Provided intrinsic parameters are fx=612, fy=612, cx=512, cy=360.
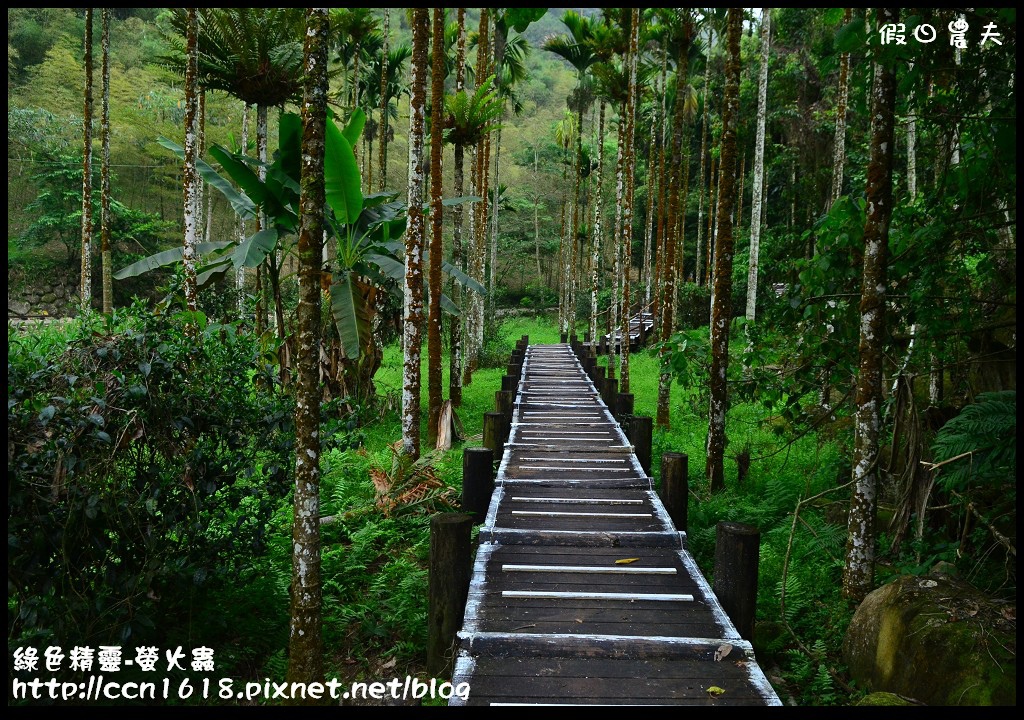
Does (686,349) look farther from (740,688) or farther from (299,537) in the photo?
(299,537)

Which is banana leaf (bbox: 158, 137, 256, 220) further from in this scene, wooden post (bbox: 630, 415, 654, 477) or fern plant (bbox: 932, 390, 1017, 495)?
fern plant (bbox: 932, 390, 1017, 495)

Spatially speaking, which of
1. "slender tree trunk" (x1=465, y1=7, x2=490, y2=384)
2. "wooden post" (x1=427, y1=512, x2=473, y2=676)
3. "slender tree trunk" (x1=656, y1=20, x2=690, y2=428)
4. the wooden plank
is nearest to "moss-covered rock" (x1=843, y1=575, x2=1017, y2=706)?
the wooden plank

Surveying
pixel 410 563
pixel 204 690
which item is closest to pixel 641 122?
pixel 410 563

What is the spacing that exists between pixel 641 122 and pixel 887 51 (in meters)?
28.1

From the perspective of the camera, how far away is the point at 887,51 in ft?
13.4

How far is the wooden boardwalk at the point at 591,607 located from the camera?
3.77 metres

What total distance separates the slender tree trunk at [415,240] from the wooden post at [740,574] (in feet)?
16.7

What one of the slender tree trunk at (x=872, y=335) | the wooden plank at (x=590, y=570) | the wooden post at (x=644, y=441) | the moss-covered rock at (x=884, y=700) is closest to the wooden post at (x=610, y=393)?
the wooden post at (x=644, y=441)

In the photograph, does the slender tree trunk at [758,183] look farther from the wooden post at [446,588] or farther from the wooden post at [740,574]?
the wooden post at [446,588]

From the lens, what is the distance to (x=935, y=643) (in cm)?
380

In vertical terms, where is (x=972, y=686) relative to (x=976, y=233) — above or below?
below

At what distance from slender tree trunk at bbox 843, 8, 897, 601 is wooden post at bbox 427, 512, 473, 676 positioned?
10.2 feet

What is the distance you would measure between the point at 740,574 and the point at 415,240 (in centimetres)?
591
